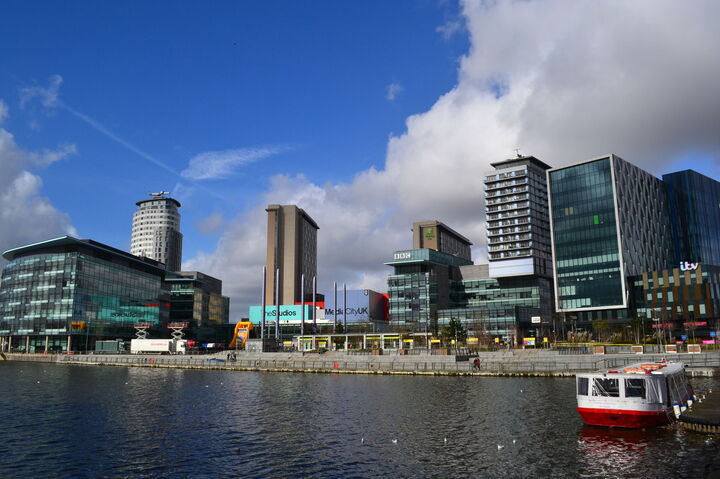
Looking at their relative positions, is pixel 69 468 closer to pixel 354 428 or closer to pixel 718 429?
pixel 354 428

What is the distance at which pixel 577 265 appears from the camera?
639 feet

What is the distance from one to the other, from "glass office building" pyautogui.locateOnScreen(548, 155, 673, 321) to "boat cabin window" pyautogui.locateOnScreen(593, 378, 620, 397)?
15076 cm

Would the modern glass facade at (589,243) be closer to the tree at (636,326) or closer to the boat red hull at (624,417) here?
the tree at (636,326)

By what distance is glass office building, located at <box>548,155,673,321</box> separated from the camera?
611ft

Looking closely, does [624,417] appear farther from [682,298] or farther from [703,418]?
[682,298]

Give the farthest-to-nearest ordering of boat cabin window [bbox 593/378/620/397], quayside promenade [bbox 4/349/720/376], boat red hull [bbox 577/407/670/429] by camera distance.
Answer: quayside promenade [bbox 4/349/720/376], boat cabin window [bbox 593/378/620/397], boat red hull [bbox 577/407/670/429]

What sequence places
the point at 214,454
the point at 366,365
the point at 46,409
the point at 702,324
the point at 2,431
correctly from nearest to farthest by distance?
1. the point at 214,454
2. the point at 2,431
3. the point at 46,409
4. the point at 366,365
5. the point at 702,324

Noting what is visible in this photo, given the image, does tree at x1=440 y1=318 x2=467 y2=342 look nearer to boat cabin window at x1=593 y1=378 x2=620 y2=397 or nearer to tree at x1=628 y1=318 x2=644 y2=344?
tree at x1=628 y1=318 x2=644 y2=344

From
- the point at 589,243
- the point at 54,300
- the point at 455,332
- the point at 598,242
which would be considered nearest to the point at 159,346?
the point at 54,300

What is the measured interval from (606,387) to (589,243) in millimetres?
159019

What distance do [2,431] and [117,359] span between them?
106 metres

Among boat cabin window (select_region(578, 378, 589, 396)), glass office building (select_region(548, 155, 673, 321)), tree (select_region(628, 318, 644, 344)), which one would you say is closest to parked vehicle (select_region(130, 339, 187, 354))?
glass office building (select_region(548, 155, 673, 321))

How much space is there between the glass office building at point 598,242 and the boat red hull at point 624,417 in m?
150

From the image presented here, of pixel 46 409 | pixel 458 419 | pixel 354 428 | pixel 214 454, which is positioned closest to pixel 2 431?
pixel 46 409
